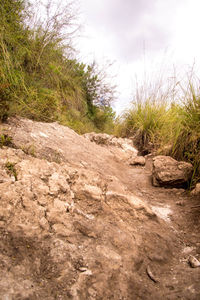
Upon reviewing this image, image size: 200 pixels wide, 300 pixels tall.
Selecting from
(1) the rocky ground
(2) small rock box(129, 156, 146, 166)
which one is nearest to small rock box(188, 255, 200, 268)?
(1) the rocky ground

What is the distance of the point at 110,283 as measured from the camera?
871 millimetres

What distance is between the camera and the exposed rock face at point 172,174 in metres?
2.17

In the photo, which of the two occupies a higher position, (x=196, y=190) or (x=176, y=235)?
(x=196, y=190)

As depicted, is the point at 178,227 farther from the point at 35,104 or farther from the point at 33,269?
the point at 35,104

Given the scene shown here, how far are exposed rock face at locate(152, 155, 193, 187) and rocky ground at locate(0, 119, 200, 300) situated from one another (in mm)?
275

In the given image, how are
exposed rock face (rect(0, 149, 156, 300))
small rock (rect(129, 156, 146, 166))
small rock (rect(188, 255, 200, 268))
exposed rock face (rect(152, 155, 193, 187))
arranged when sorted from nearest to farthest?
1. exposed rock face (rect(0, 149, 156, 300))
2. small rock (rect(188, 255, 200, 268))
3. exposed rock face (rect(152, 155, 193, 187))
4. small rock (rect(129, 156, 146, 166))

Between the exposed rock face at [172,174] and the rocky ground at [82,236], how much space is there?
0.28 m

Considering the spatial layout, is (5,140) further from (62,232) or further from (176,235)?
(176,235)

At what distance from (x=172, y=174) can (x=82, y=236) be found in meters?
1.54

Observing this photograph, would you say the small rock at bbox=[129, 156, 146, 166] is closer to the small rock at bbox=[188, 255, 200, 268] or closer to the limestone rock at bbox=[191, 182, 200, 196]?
the limestone rock at bbox=[191, 182, 200, 196]

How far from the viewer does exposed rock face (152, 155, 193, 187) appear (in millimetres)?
2170

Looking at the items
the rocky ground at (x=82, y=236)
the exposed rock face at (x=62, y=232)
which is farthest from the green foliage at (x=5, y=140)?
the exposed rock face at (x=62, y=232)

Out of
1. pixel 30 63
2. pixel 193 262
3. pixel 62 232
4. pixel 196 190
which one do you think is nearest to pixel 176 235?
pixel 193 262

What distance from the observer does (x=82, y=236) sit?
1121 mm
